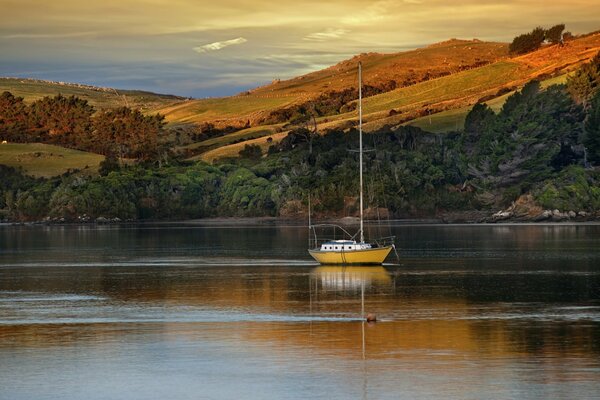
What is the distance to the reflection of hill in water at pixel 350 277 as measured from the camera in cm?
6281

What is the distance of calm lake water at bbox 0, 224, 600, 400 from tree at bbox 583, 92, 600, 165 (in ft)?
229

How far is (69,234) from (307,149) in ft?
189

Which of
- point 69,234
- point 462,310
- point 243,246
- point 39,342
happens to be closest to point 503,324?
point 462,310

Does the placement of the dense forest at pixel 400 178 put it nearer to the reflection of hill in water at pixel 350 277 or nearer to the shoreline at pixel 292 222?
the shoreline at pixel 292 222

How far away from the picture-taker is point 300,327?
1761 inches

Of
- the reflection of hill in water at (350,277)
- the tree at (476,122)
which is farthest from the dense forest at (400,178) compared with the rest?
the reflection of hill in water at (350,277)

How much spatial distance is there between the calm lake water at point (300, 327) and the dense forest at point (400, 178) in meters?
65.4

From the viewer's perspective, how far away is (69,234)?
139625 millimetres

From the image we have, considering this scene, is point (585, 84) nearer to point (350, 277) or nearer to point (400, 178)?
point (400, 178)

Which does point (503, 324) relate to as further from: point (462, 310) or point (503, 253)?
point (503, 253)

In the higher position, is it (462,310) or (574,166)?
(574,166)

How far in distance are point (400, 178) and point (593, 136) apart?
27627 millimetres

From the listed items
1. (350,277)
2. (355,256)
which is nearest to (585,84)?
(355,256)

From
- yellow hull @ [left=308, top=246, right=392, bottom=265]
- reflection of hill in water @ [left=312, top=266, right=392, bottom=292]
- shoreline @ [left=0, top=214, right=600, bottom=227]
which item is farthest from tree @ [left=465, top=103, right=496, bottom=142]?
A: reflection of hill in water @ [left=312, top=266, right=392, bottom=292]
